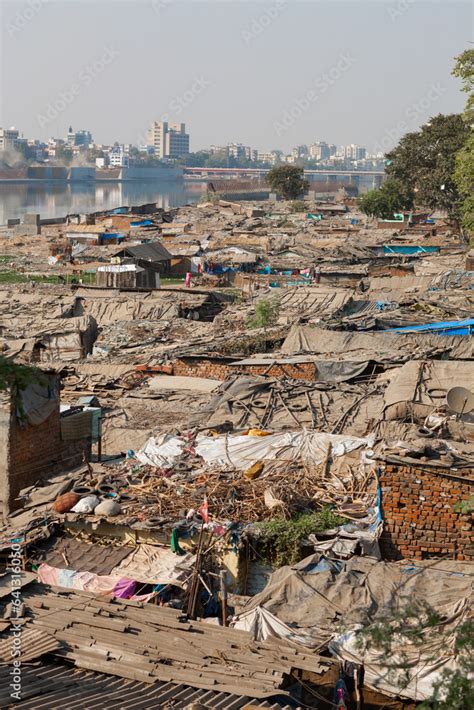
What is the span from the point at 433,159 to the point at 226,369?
33850 millimetres

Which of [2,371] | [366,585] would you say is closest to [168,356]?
[366,585]

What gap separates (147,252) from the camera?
3198cm

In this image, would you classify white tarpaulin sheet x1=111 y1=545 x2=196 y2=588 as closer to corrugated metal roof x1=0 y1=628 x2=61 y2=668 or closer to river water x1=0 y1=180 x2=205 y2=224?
corrugated metal roof x1=0 y1=628 x2=61 y2=668

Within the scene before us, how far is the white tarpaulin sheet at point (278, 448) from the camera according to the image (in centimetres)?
889

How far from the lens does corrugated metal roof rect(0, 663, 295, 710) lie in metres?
5.02

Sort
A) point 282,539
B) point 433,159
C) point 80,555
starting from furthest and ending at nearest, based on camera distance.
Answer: point 433,159
point 80,555
point 282,539

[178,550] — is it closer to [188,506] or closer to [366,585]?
[188,506]

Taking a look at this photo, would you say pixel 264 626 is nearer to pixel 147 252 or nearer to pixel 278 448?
pixel 278 448

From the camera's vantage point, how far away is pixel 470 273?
22859 mm

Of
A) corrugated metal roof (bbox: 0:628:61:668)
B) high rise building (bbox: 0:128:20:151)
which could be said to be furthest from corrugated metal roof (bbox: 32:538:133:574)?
high rise building (bbox: 0:128:20:151)

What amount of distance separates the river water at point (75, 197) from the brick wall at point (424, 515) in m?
68.6

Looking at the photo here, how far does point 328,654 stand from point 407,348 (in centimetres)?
830

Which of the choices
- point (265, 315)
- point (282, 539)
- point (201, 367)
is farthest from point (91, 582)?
point (265, 315)

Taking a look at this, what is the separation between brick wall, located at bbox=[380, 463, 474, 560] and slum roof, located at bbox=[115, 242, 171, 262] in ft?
78.1
